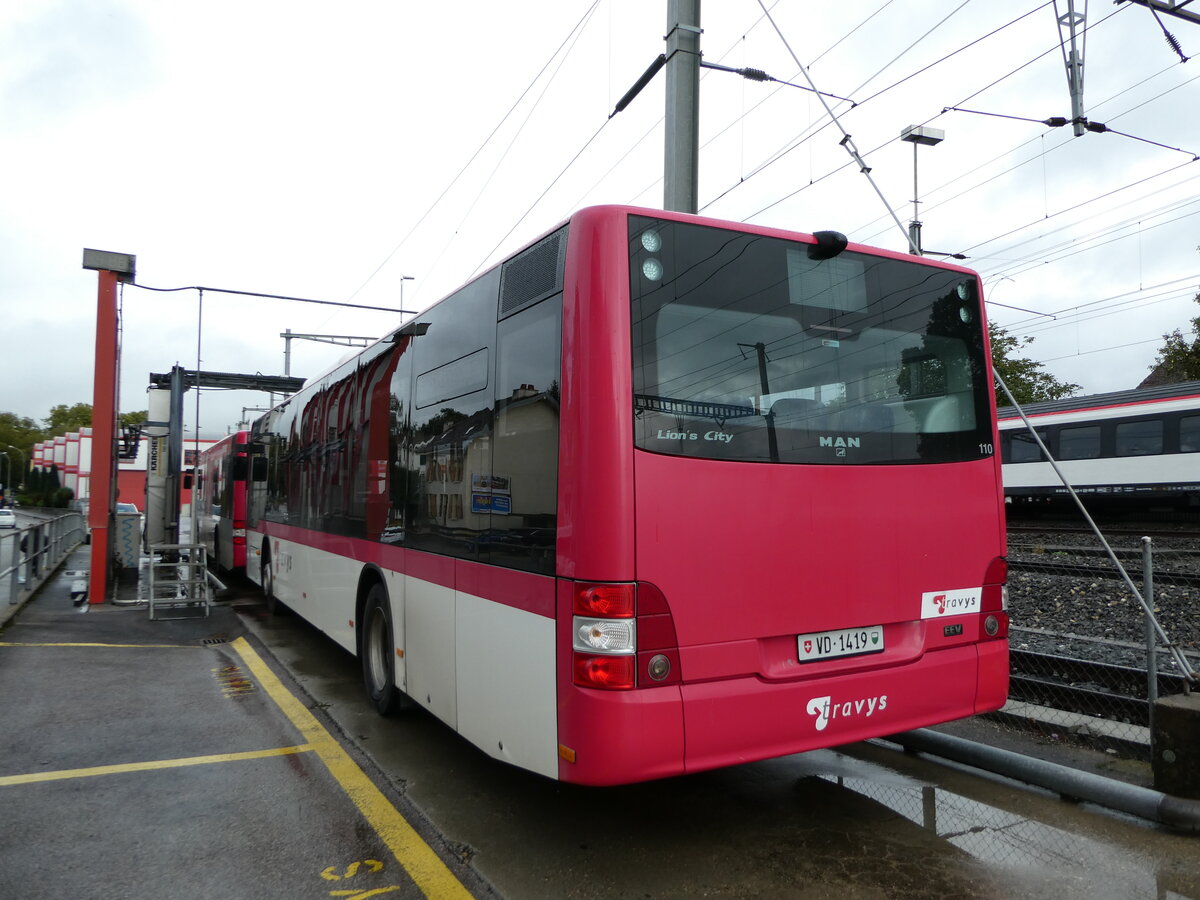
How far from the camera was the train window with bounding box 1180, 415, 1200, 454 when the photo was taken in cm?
2028

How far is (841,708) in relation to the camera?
12.7 feet

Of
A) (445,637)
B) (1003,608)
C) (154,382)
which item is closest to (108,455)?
(154,382)

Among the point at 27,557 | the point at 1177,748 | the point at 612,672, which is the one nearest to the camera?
the point at 612,672

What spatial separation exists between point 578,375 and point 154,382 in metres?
15.4

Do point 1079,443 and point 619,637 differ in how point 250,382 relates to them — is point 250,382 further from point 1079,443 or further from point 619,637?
point 1079,443

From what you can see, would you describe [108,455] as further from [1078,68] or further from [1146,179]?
[1146,179]

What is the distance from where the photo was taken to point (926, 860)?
3.80 m

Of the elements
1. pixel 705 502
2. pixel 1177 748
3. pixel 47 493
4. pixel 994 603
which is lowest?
pixel 1177 748

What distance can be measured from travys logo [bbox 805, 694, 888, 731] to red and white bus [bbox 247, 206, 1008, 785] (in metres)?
0.01

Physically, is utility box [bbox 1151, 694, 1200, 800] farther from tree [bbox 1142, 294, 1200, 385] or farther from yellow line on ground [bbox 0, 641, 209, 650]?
tree [bbox 1142, 294, 1200, 385]

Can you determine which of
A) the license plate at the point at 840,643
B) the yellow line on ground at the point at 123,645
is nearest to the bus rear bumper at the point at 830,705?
the license plate at the point at 840,643

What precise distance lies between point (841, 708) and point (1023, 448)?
24.6 metres

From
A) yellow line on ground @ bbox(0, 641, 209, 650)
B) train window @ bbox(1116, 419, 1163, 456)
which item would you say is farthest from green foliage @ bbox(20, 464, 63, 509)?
train window @ bbox(1116, 419, 1163, 456)

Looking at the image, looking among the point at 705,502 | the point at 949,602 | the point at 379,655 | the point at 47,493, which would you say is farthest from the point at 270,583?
the point at 47,493
